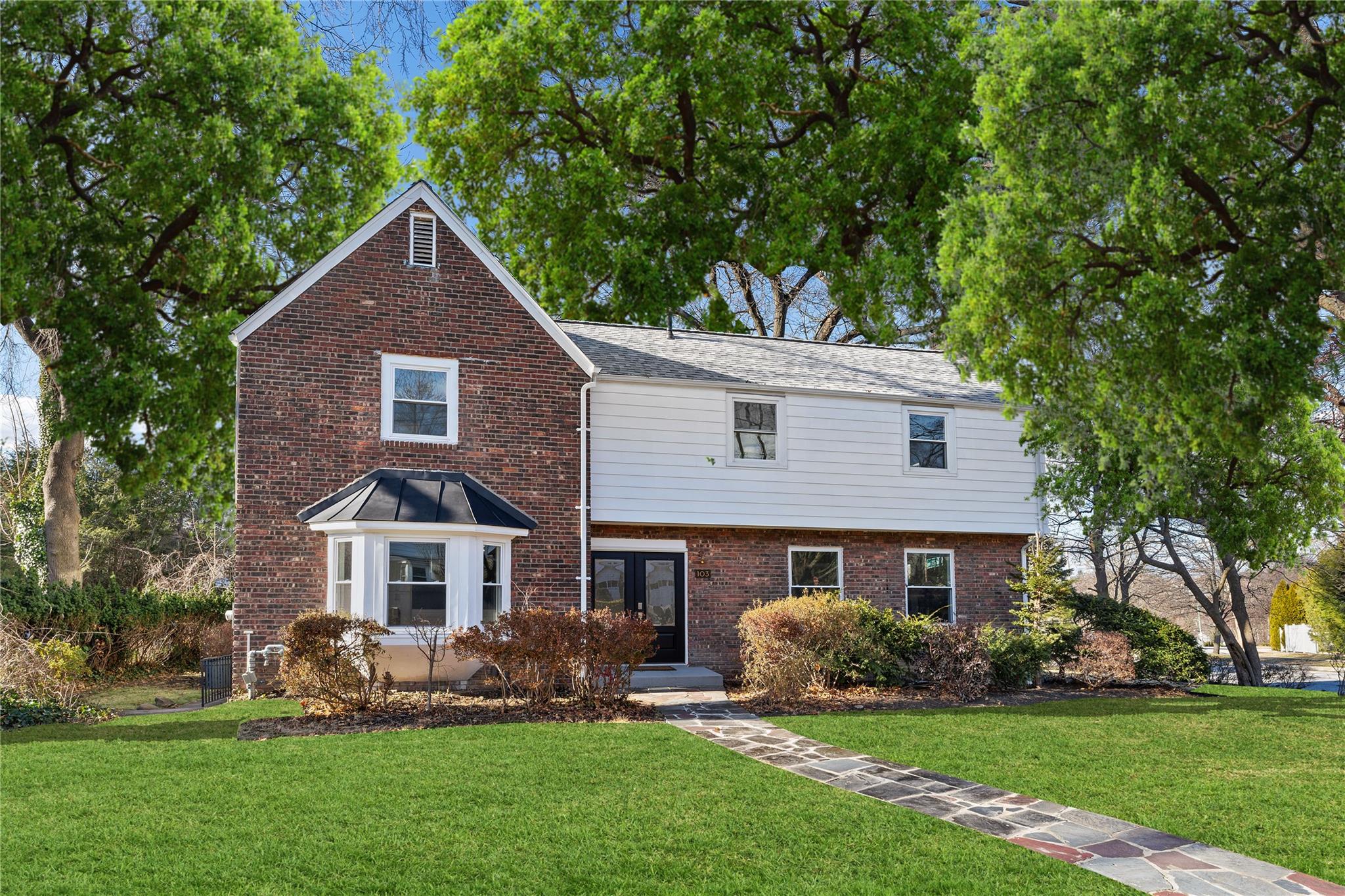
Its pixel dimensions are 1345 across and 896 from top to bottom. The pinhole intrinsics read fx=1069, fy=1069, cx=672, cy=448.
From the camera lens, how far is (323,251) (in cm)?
2505

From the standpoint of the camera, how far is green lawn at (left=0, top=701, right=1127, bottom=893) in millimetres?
6641

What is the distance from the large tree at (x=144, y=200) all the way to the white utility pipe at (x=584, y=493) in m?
8.93

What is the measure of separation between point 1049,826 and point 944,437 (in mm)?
13865

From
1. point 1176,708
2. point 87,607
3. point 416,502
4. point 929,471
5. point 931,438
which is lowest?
point 1176,708

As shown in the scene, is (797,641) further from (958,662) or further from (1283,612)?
(1283,612)

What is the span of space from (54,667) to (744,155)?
67.1ft

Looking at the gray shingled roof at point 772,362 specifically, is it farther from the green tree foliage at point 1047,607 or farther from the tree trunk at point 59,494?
the tree trunk at point 59,494

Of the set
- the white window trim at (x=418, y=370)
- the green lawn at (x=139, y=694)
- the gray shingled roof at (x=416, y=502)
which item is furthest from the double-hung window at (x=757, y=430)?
the green lawn at (x=139, y=694)

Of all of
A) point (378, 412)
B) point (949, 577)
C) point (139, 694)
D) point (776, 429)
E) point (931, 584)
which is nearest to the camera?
point (378, 412)

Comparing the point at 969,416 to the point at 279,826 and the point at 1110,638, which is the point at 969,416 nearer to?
the point at 1110,638

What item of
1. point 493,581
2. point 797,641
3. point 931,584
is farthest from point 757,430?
point 493,581

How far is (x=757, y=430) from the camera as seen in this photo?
20.1 metres

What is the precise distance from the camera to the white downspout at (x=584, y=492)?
57.5 feet

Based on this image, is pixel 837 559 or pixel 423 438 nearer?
pixel 423 438
